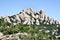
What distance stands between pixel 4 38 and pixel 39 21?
4222cm

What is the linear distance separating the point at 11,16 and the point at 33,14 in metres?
8.30

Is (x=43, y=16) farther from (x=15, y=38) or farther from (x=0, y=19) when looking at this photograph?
(x=15, y=38)

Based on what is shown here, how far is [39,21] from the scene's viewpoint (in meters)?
76.7

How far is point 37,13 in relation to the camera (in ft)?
258

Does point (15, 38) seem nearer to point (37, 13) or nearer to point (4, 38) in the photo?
point (4, 38)

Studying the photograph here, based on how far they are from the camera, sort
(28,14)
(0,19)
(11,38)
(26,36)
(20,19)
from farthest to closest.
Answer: (28,14) → (20,19) → (0,19) → (26,36) → (11,38)

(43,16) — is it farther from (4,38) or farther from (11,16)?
(4,38)

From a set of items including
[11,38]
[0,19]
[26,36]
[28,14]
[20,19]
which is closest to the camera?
[11,38]

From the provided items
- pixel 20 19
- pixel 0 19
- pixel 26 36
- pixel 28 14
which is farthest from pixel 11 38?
pixel 28 14

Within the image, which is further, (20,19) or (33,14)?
(33,14)

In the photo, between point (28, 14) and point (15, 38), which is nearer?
point (15, 38)

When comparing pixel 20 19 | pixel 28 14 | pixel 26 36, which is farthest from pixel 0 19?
pixel 26 36

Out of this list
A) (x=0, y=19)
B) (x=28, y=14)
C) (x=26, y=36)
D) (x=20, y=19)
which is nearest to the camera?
(x=26, y=36)

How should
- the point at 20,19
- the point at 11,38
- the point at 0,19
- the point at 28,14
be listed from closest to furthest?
the point at 11,38 → the point at 0,19 → the point at 20,19 → the point at 28,14
